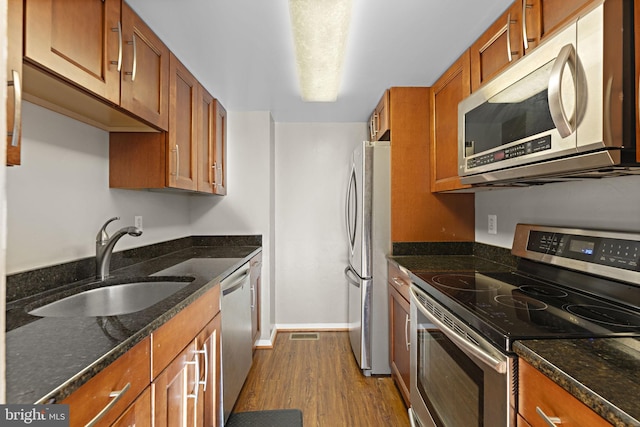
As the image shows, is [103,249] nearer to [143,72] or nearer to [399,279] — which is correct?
[143,72]

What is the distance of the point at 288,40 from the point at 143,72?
76 cm

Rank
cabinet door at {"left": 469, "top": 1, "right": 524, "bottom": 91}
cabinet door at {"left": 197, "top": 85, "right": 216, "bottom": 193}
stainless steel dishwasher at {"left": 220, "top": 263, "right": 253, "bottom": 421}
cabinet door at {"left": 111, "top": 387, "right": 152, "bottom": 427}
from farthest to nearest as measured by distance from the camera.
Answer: cabinet door at {"left": 197, "top": 85, "right": 216, "bottom": 193} → stainless steel dishwasher at {"left": 220, "top": 263, "right": 253, "bottom": 421} → cabinet door at {"left": 469, "top": 1, "right": 524, "bottom": 91} → cabinet door at {"left": 111, "top": 387, "right": 152, "bottom": 427}

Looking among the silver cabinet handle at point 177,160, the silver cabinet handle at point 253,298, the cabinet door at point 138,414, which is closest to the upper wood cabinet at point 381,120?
the silver cabinet handle at point 177,160

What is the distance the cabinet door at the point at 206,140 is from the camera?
2439 millimetres

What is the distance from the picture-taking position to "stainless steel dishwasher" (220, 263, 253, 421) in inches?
72.4

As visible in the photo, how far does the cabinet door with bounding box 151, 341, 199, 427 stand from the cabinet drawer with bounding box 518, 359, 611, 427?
1071mm

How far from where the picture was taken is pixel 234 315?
79.9 inches

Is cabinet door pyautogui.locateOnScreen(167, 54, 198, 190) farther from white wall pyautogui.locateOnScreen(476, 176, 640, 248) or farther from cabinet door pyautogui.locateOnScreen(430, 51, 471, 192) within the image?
white wall pyautogui.locateOnScreen(476, 176, 640, 248)

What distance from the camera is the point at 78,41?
1.14 m

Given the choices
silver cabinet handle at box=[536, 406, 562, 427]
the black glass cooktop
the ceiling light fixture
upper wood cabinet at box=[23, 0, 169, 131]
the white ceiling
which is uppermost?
the white ceiling

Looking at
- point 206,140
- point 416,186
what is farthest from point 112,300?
point 416,186

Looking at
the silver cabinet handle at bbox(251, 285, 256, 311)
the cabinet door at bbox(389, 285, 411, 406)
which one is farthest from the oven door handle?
the silver cabinet handle at bbox(251, 285, 256, 311)

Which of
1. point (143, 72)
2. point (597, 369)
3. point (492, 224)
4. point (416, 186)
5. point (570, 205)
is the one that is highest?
point (143, 72)

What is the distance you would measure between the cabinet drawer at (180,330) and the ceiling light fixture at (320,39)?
1.35 metres
